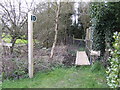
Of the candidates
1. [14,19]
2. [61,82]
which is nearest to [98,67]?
[61,82]

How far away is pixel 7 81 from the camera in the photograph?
298 centimetres

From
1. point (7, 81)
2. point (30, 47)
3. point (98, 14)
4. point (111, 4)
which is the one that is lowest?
point (7, 81)

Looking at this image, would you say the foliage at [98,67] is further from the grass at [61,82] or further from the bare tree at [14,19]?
the bare tree at [14,19]

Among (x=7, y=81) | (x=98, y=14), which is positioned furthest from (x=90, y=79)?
(x=7, y=81)

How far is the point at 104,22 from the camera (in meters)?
3.65

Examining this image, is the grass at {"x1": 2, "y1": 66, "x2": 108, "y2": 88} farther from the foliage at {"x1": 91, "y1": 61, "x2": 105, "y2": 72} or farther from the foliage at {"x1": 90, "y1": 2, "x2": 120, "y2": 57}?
the foliage at {"x1": 90, "y1": 2, "x2": 120, "y2": 57}

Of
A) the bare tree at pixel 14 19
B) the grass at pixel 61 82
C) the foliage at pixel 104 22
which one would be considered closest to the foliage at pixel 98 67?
the grass at pixel 61 82

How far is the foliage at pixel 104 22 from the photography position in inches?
128

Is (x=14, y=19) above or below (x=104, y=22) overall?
above

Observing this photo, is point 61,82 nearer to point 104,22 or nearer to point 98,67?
point 98,67

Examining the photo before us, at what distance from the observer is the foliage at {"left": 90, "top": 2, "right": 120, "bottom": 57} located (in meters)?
3.26

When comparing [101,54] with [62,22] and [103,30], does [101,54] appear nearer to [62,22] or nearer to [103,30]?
[103,30]

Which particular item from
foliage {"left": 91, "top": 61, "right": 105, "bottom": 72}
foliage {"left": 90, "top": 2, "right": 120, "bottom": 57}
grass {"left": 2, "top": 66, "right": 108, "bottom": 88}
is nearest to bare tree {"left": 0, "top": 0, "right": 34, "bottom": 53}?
grass {"left": 2, "top": 66, "right": 108, "bottom": 88}

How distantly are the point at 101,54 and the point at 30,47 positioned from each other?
2336 mm
